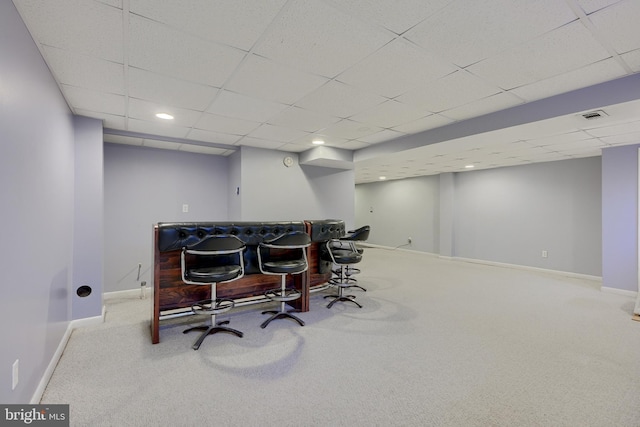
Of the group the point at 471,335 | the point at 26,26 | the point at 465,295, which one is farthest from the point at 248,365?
the point at 465,295

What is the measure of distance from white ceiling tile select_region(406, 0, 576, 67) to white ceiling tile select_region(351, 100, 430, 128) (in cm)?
103

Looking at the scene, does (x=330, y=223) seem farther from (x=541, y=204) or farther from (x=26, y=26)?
(x=541, y=204)

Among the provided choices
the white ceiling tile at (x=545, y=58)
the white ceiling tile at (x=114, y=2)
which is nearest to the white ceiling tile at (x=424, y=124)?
the white ceiling tile at (x=545, y=58)

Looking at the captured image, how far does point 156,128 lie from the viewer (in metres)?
3.80

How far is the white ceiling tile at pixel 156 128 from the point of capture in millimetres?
3588

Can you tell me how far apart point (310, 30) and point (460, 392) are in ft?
8.80

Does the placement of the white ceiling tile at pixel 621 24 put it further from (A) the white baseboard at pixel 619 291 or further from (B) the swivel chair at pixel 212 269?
(A) the white baseboard at pixel 619 291

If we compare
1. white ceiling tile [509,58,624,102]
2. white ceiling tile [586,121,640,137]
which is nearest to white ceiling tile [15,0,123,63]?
white ceiling tile [509,58,624,102]

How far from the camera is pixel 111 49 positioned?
1.96 m

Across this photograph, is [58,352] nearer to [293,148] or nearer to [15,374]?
[15,374]

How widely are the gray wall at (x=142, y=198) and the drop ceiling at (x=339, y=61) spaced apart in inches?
31.6

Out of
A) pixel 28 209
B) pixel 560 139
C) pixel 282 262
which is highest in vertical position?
pixel 560 139

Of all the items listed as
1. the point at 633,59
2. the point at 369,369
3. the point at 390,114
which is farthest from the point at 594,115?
the point at 369,369

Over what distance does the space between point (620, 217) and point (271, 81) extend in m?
5.79
